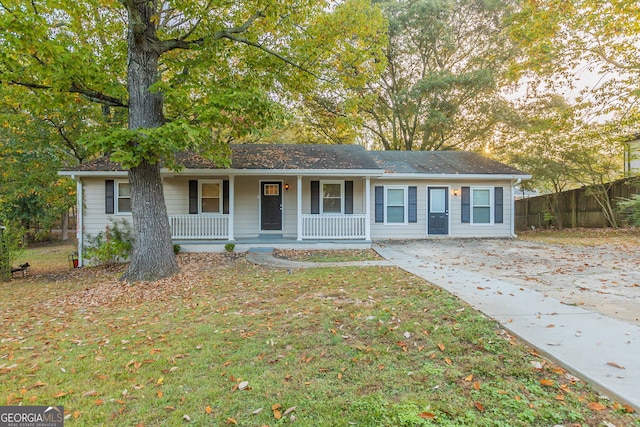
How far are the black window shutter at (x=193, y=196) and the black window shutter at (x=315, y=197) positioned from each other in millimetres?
4275

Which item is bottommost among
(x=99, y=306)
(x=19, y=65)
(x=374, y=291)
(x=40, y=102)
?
(x=99, y=306)

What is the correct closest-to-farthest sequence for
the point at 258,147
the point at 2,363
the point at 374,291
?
the point at 2,363 < the point at 374,291 < the point at 258,147

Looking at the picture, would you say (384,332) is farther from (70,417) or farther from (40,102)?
(40,102)

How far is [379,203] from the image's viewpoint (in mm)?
12828

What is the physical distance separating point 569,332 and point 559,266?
15.7ft

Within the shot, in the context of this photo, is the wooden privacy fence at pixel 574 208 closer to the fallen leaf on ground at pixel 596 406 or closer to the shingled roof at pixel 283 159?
the shingled roof at pixel 283 159

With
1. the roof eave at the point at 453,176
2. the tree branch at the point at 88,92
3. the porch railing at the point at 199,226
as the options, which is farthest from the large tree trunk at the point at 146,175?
the roof eave at the point at 453,176

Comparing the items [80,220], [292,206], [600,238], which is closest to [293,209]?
[292,206]

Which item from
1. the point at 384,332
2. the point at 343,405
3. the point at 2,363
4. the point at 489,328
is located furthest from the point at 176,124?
the point at 489,328

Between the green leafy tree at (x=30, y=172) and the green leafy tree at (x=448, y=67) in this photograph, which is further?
the green leafy tree at (x=448, y=67)

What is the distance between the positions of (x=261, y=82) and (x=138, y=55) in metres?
2.74

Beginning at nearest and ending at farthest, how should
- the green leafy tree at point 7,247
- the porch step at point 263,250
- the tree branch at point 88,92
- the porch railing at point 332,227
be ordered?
the tree branch at point 88,92 → the green leafy tree at point 7,247 → the porch step at point 263,250 → the porch railing at point 332,227

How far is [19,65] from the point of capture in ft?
21.1

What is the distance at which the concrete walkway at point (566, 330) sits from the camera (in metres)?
2.46
